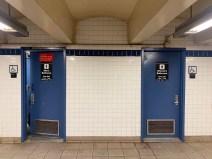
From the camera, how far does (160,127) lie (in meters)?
5.07

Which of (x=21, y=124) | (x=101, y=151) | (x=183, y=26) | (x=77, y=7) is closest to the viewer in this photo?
(x=183, y=26)

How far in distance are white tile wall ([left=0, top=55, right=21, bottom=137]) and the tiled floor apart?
377mm

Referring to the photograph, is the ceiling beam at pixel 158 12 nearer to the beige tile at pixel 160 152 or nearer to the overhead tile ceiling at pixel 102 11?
the overhead tile ceiling at pixel 102 11

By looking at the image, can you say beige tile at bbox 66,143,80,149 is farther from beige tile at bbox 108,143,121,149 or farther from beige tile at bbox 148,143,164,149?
beige tile at bbox 148,143,164,149

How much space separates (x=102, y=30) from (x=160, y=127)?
2700 mm

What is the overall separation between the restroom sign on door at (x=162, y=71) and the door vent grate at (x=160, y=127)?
1.01m

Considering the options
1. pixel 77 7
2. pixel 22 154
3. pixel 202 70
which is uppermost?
pixel 77 7

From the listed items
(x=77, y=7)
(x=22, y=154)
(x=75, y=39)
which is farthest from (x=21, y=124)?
(x=77, y=7)

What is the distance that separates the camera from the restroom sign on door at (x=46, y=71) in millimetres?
5023

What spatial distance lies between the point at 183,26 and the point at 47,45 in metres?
3.08

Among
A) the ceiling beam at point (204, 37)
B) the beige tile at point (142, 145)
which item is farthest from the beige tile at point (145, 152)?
the ceiling beam at point (204, 37)

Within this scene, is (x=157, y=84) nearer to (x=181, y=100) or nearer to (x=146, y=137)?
(x=181, y=100)

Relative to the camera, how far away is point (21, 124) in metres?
4.85

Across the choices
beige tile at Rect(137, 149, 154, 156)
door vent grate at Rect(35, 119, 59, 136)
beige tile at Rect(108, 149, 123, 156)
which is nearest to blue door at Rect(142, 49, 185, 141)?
beige tile at Rect(137, 149, 154, 156)
